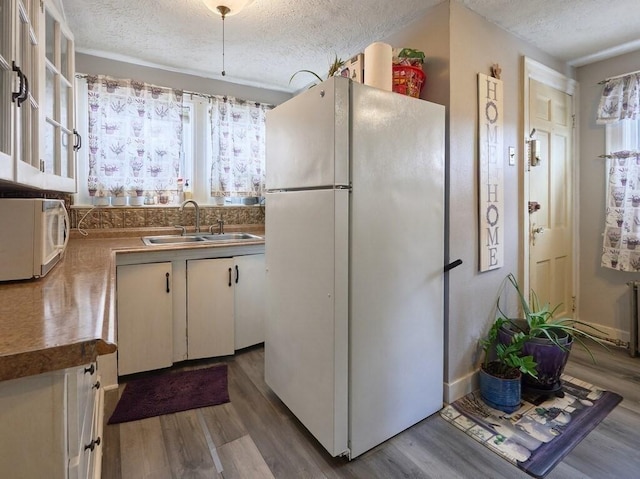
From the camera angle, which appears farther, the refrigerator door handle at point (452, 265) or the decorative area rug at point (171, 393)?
the decorative area rug at point (171, 393)

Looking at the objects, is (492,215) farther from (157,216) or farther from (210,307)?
(157,216)

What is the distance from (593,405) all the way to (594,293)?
4.54 ft

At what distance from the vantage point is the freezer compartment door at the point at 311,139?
150 cm

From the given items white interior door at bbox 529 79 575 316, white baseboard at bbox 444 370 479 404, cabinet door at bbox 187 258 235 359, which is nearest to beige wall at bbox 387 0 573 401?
white baseboard at bbox 444 370 479 404

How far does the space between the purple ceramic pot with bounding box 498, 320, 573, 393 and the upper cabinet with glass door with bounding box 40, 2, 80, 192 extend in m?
2.64

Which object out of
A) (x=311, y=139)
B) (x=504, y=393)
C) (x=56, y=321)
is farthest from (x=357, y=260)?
(x=504, y=393)

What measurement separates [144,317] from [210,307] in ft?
1.44

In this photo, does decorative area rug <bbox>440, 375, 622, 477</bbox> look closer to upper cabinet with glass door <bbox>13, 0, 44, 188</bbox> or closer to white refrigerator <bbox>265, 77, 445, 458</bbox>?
white refrigerator <bbox>265, 77, 445, 458</bbox>

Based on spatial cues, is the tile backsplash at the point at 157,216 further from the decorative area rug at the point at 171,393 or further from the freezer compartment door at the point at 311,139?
the freezer compartment door at the point at 311,139

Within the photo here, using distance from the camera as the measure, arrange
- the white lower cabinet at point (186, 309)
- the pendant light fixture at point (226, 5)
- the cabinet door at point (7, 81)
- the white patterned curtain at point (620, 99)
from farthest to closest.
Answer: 1. the white patterned curtain at point (620, 99)
2. the white lower cabinet at point (186, 309)
3. the pendant light fixture at point (226, 5)
4. the cabinet door at point (7, 81)

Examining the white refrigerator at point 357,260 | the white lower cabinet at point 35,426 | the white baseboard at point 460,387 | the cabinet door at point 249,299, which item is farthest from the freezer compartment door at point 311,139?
the white baseboard at point 460,387

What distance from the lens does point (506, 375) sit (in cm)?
202

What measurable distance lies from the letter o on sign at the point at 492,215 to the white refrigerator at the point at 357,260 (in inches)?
20.6

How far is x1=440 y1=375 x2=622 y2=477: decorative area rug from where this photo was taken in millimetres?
1628
